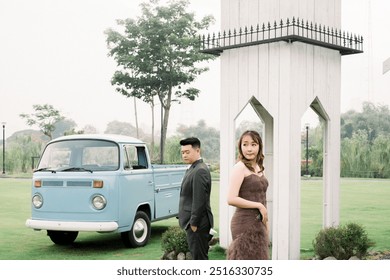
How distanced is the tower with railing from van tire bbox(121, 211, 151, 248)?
3.45ft

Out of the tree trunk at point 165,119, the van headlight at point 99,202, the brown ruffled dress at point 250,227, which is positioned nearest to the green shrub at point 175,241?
the van headlight at point 99,202

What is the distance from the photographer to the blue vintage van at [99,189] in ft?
22.7

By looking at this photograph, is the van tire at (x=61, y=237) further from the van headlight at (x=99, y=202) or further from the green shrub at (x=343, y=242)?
the green shrub at (x=343, y=242)

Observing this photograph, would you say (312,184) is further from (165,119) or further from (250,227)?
(250,227)

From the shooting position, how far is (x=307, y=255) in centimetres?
691

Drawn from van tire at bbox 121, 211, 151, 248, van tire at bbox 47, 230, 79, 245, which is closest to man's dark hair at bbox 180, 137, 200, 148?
van tire at bbox 121, 211, 151, 248

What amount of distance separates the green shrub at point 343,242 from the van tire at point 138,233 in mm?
2187

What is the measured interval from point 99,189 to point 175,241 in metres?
1.12

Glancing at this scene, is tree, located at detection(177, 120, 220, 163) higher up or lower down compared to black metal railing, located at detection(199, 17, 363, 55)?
lower down

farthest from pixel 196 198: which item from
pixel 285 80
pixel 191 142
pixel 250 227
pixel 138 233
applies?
pixel 138 233

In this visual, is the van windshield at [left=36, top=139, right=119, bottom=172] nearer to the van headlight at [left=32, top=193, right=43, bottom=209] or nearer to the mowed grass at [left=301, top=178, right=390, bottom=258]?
the van headlight at [left=32, top=193, right=43, bottom=209]

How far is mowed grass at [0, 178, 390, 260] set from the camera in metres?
7.11

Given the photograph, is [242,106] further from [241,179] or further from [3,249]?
[3,249]

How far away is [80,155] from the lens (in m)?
7.53
